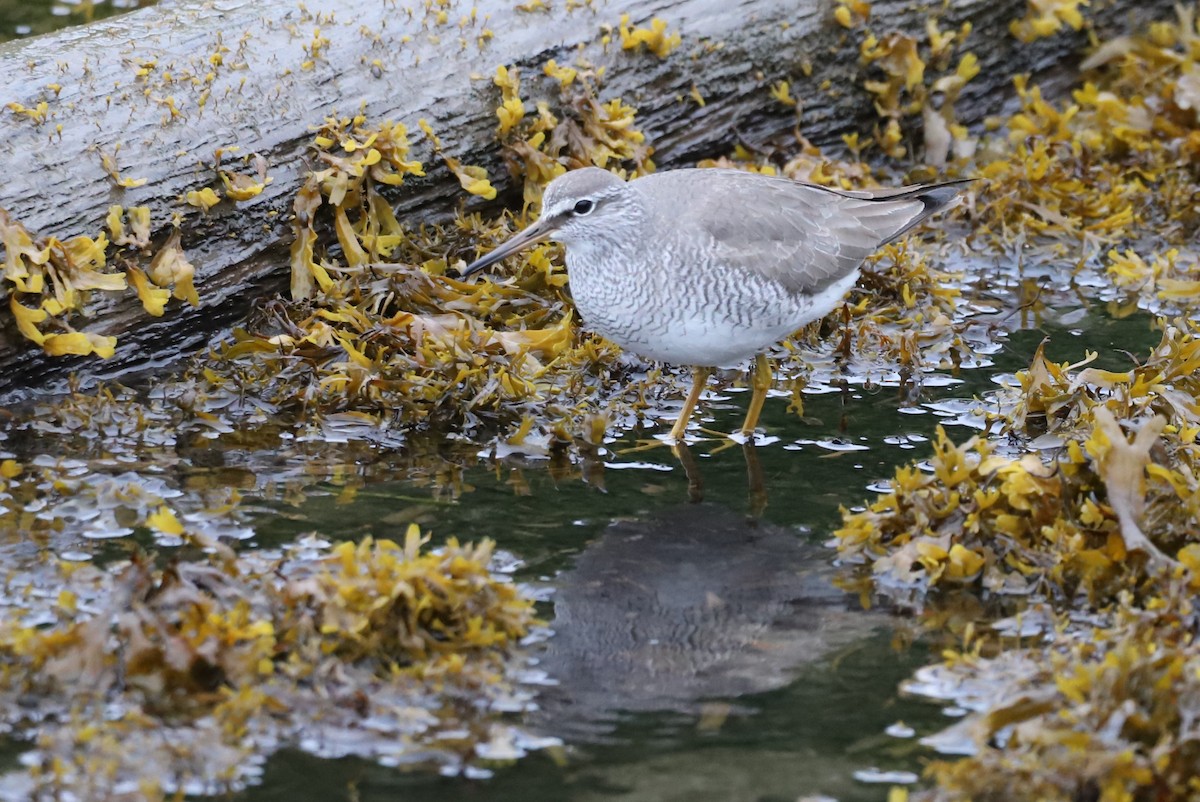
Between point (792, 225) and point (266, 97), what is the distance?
8.82ft

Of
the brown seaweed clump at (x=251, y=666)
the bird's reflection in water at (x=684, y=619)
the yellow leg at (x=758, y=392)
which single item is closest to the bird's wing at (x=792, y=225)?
the yellow leg at (x=758, y=392)

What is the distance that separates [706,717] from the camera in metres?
4.40

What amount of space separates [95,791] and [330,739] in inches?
27.0

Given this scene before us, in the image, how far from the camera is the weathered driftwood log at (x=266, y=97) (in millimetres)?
6328

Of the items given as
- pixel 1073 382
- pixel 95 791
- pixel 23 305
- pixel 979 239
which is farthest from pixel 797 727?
pixel 979 239

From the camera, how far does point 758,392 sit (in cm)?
677

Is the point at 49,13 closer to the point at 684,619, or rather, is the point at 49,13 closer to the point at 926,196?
the point at 926,196

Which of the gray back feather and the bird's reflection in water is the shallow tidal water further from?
the gray back feather

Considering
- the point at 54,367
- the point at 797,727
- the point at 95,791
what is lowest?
the point at 797,727

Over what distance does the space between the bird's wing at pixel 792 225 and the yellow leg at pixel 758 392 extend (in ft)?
1.56

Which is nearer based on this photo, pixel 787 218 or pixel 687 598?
pixel 687 598

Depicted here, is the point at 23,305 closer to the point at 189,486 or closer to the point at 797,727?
the point at 189,486

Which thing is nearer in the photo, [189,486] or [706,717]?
[706,717]

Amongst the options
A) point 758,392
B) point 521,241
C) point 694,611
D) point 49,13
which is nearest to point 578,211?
point 521,241
